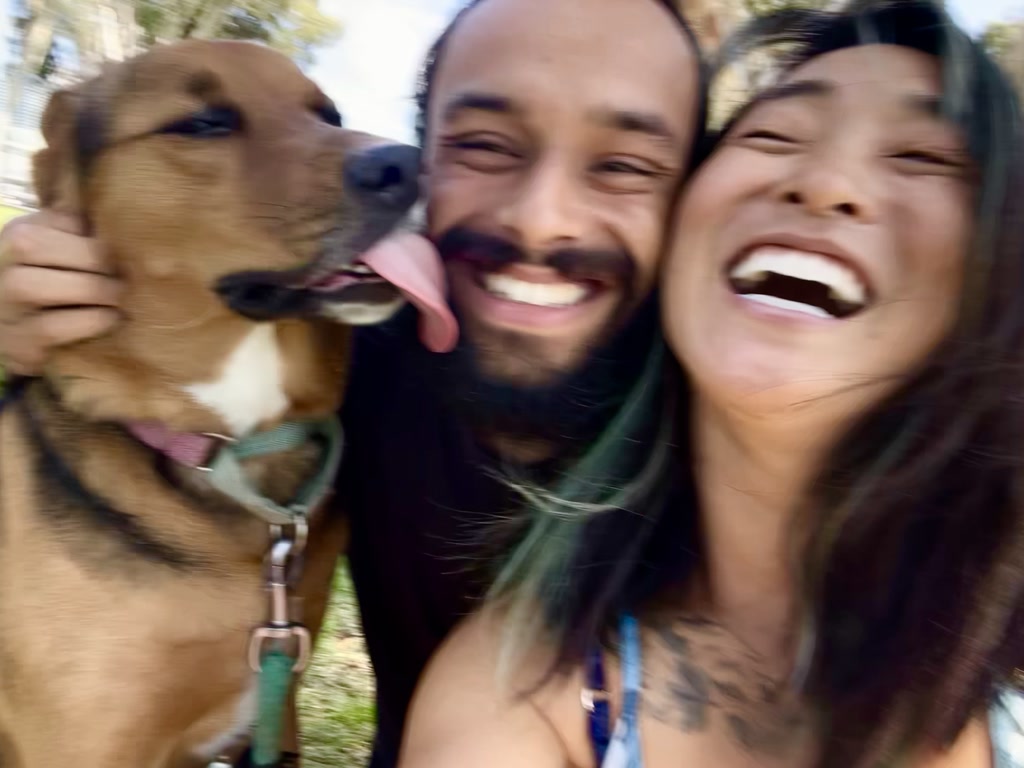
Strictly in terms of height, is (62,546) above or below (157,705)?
above

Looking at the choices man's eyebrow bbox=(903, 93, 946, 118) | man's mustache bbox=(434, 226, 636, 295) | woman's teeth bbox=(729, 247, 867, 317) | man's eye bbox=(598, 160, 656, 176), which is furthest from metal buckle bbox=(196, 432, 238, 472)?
man's eyebrow bbox=(903, 93, 946, 118)

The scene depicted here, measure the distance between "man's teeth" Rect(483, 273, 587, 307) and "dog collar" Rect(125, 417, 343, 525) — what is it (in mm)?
596

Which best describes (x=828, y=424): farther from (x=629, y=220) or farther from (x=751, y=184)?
(x=629, y=220)

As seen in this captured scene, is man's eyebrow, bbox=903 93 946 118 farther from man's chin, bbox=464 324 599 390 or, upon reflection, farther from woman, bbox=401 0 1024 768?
man's chin, bbox=464 324 599 390

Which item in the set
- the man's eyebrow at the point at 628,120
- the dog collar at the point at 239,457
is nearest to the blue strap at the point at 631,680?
the dog collar at the point at 239,457

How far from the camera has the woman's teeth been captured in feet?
4.72

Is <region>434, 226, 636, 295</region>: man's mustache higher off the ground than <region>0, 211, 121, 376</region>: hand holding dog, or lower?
higher

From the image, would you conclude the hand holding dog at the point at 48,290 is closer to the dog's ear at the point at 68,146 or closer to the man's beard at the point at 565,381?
the dog's ear at the point at 68,146

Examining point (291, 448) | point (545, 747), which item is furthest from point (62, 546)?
point (545, 747)

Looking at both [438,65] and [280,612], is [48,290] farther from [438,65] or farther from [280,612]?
[438,65]

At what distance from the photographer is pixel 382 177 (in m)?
1.88

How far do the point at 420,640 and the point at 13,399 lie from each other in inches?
44.9

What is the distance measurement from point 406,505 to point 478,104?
0.94 metres

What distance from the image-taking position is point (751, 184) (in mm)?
1566
